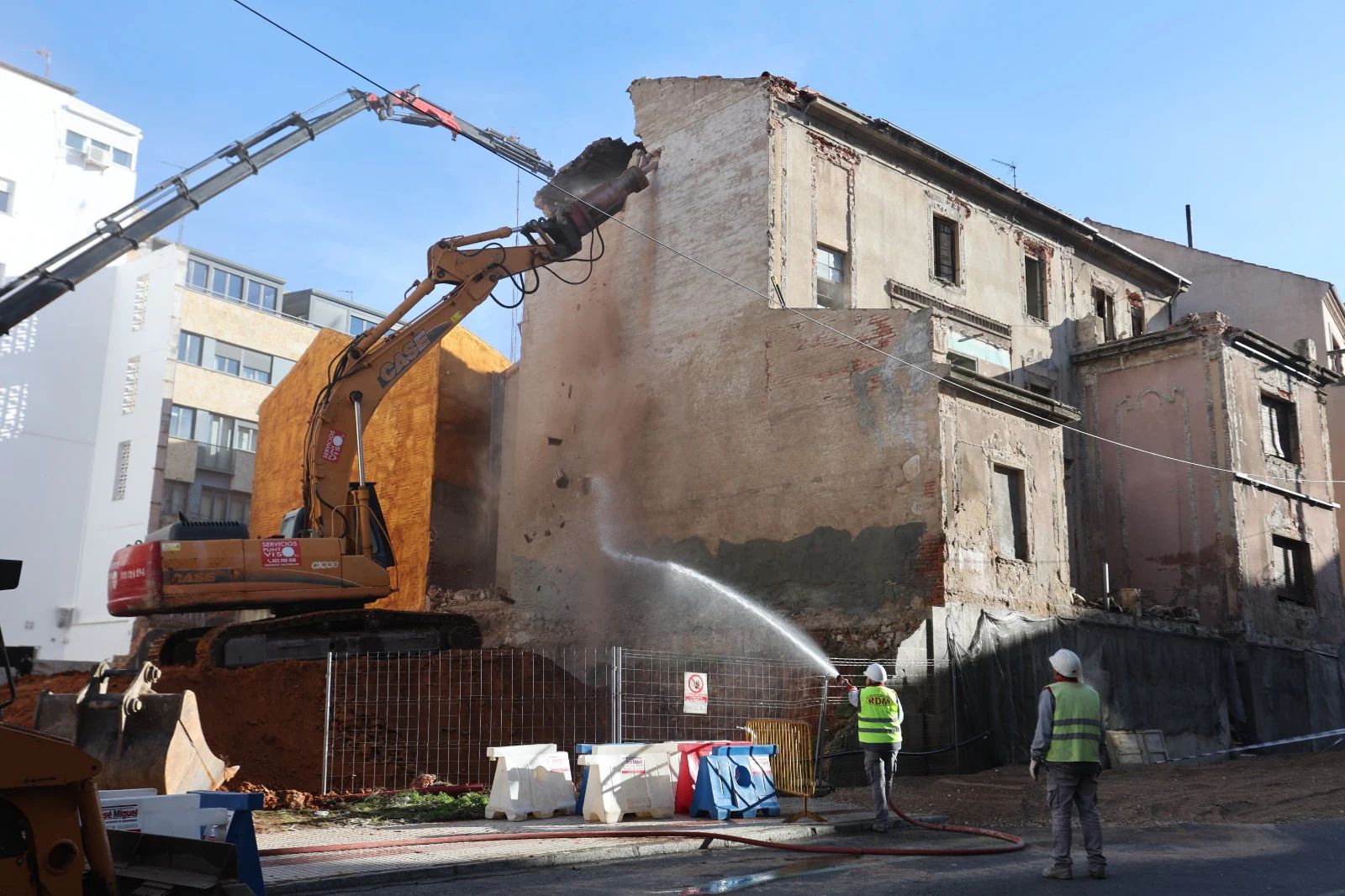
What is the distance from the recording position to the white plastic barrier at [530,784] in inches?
472

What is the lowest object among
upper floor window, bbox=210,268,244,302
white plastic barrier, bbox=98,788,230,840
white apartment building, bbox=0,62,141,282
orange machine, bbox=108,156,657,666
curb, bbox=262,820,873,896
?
curb, bbox=262,820,873,896

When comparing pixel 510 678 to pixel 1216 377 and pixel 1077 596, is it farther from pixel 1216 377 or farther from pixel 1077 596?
pixel 1216 377

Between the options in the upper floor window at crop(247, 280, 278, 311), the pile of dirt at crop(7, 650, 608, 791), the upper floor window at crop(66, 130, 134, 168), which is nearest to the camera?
the pile of dirt at crop(7, 650, 608, 791)

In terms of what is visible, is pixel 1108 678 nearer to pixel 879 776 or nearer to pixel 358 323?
pixel 879 776

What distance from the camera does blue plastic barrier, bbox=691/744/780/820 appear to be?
1198cm

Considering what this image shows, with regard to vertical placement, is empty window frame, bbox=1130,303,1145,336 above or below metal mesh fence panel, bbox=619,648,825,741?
above

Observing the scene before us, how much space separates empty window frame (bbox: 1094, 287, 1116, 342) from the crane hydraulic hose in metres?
20.5

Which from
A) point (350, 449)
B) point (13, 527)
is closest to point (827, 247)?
point (350, 449)

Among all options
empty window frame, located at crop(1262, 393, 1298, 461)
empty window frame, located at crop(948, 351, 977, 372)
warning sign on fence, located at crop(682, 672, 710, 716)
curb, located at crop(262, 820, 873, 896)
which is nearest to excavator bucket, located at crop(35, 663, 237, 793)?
curb, located at crop(262, 820, 873, 896)

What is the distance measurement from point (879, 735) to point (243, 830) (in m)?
6.97

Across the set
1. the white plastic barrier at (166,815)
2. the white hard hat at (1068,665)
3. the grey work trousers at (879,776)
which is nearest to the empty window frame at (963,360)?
the grey work trousers at (879,776)

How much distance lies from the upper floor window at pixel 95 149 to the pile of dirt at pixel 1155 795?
143 feet

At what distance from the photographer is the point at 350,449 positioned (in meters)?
Result: 18.7

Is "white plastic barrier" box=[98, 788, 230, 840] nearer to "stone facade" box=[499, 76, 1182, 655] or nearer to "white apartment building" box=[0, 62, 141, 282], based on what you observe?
"stone facade" box=[499, 76, 1182, 655]
